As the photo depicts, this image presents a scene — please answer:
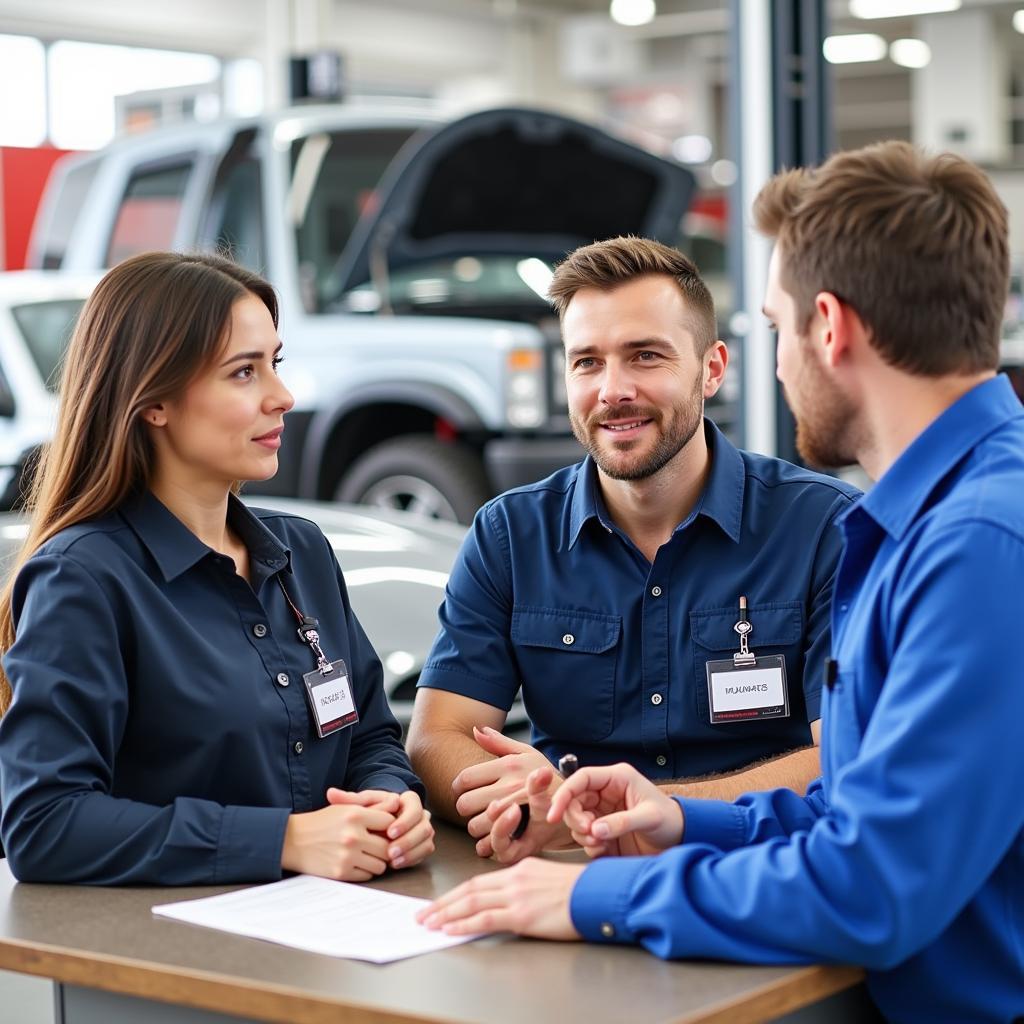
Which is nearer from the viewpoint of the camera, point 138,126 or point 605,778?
point 605,778

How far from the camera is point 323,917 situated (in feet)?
5.03

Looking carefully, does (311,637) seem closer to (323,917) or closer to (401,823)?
(401,823)

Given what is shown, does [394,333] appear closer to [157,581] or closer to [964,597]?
[157,581]

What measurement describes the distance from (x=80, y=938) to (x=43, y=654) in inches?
13.1

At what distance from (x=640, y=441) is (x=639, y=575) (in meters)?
0.19

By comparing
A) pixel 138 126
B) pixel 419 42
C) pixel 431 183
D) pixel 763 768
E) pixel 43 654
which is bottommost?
pixel 763 768

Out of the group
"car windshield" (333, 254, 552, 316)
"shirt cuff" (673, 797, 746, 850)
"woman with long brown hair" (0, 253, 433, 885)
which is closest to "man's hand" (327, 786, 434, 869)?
"woman with long brown hair" (0, 253, 433, 885)

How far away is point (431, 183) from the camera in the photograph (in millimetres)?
6414

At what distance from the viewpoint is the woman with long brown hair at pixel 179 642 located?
65.8 inches

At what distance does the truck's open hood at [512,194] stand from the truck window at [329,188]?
0.23 metres

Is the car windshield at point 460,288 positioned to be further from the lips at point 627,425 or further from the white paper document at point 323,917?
the white paper document at point 323,917

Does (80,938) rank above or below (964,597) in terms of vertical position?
below

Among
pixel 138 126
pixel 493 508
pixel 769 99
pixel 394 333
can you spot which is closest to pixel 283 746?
pixel 493 508

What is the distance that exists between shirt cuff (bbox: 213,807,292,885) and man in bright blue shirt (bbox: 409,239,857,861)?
0.46m
